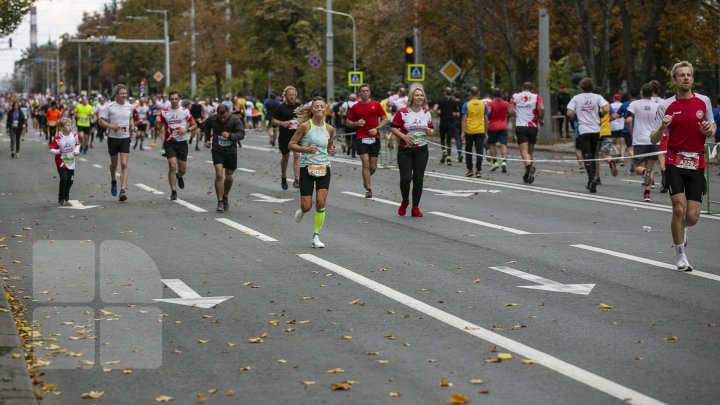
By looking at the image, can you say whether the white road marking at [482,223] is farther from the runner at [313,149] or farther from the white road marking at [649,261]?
the runner at [313,149]

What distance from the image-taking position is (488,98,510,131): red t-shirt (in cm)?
2691

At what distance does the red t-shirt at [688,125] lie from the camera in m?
11.3

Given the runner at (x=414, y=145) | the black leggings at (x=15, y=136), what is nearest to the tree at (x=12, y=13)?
the black leggings at (x=15, y=136)

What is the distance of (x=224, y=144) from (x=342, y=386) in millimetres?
11962

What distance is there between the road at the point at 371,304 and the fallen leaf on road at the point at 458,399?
0.23ft

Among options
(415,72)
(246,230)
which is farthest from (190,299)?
(415,72)

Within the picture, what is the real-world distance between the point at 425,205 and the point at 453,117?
11527mm

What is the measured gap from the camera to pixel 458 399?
6613 millimetres

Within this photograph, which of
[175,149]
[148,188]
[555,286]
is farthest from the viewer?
[148,188]

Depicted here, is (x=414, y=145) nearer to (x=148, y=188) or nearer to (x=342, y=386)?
(x=148, y=188)

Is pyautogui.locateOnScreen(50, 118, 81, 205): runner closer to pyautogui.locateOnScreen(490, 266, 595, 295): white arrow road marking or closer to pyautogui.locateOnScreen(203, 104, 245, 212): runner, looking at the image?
pyautogui.locateOnScreen(203, 104, 245, 212): runner

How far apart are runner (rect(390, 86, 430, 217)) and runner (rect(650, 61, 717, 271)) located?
6.03 metres

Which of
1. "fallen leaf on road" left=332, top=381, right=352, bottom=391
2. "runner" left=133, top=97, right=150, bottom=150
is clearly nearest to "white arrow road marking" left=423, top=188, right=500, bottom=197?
"fallen leaf on road" left=332, top=381, right=352, bottom=391

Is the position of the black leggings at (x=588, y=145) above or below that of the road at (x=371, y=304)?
above
